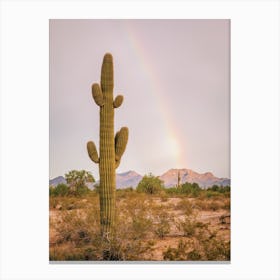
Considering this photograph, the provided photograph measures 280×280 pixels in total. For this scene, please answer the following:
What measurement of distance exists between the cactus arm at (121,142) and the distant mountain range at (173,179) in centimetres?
32

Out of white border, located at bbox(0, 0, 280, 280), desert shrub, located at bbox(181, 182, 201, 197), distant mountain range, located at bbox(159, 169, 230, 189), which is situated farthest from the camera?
desert shrub, located at bbox(181, 182, 201, 197)

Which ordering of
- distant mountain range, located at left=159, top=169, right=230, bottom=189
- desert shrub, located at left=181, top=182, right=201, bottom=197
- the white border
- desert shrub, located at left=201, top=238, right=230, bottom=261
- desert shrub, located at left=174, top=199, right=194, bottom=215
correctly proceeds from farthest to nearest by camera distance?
1. desert shrub, located at left=174, top=199, right=194, bottom=215
2. desert shrub, located at left=181, top=182, right=201, bottom=197
3. distant mountain range, located at left=159, top=169, right=230, bottom=189
4. desert shrub, located at left=201, top=238, right=230, bottom=261
5. the white border

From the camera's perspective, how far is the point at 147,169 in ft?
19.6

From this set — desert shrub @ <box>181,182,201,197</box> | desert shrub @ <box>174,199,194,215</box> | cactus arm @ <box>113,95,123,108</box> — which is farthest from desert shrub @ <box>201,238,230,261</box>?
cactus arm @ <box>113,95,123,108</box>

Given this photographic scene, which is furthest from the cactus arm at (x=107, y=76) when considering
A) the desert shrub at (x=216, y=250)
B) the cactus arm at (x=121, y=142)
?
the desert shrub at (x=216, y=250)

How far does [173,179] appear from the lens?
605cm

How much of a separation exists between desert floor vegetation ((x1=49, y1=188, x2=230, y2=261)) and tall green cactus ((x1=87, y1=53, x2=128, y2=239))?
0.72 ft

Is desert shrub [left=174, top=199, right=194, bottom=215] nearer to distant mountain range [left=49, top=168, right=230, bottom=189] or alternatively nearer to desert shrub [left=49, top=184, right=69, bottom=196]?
distant mountain range [left=49, top=168, right=230, bottom=189]

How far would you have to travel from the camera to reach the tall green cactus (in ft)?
18.7
